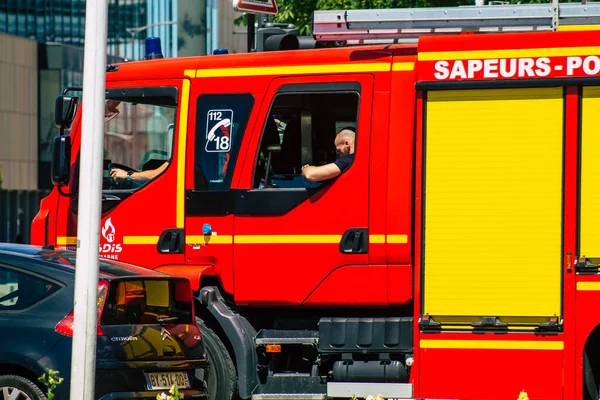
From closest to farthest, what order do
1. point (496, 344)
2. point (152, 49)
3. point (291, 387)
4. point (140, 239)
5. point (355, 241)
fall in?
1. point (496, 344)
2. point (355, 241)
3. point (291, 387)
4. point (140, 239)
5. point (152, 49)

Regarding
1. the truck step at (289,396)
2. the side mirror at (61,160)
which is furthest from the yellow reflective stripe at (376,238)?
the side mirror at (61,160)

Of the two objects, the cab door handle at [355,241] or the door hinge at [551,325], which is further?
the cab door handle at [355,241]

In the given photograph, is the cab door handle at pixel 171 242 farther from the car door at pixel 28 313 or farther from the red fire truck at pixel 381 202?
the car door at pixel 28 313

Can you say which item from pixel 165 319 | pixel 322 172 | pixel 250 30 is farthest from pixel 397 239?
pixel 250 30

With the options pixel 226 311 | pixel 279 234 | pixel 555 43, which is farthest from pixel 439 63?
pixel 226 311

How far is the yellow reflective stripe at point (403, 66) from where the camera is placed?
8.81 metres

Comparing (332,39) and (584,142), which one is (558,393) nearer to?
(584,142)

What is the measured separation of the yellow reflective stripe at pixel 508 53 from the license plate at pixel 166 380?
2.83m

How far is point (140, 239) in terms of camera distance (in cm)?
936

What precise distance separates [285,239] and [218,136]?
0.98 m

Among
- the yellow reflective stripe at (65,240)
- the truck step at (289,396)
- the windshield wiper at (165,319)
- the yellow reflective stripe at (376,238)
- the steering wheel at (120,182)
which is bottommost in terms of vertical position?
the truck step at (289,396)

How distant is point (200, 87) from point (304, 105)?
839 mm

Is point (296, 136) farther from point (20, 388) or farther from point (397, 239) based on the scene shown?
point (20, 388)

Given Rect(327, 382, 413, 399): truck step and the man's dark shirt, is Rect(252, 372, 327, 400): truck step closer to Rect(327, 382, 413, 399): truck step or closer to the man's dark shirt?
Rect(327, 382, 413, 399): truck step
